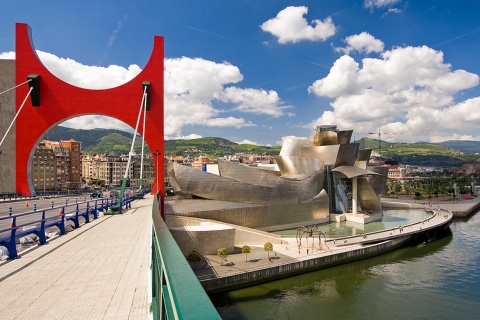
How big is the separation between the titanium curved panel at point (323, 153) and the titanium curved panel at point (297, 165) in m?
1.99

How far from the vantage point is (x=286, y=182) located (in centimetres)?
2416

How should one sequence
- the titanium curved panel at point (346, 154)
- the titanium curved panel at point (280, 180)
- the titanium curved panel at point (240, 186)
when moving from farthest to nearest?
1. the titanium curved panel at point (346, 154)
2. the titanium curved panel at point (280, 180)
3. the titanium curved panel at point (240, 186)

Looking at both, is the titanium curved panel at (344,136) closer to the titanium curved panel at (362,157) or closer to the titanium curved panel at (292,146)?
the titanium curved panel at (362,157)

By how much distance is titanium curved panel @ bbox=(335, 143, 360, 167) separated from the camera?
99.2ft

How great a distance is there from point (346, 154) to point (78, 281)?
29573 millimetres

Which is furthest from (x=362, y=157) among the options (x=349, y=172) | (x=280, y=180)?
(x=280, y=180)

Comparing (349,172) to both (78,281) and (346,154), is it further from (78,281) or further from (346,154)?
(78,281)

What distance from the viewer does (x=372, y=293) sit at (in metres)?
14.3

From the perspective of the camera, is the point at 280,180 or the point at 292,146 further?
the point at 292,146

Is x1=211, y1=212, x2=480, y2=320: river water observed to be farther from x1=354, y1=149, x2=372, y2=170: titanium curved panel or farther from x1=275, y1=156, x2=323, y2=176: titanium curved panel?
x1=354, y1=149, x2=372, y2=170: titanium curved panel

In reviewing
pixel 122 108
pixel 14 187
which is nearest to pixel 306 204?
pixel 122 108

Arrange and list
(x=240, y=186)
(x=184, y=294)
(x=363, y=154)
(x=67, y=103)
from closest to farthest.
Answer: (x=184, y=294), (x=240, y=186), (x=67, y=103), (x=363, y=154)

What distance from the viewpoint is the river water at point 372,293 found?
12.2 metres

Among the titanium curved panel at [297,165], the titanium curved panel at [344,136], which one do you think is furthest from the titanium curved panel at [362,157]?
the titanium curved panel at [297,165]
